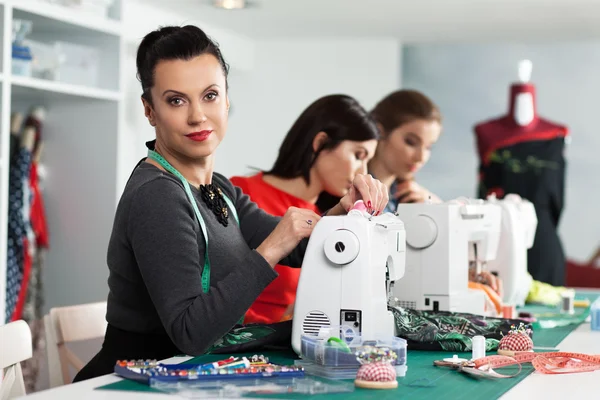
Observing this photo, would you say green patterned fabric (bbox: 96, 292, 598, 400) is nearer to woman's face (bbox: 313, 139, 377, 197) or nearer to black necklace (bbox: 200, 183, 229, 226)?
black necklace (bbox: 200, 183, 229, 226)

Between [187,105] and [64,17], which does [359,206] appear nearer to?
[187,105]

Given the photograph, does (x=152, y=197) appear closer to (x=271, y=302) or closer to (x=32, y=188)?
(x=271, y=302)

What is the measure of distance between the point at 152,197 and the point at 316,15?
14.5 feet

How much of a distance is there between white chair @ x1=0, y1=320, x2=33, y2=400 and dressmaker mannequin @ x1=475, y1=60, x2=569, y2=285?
153 inches

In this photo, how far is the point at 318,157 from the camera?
291 cm

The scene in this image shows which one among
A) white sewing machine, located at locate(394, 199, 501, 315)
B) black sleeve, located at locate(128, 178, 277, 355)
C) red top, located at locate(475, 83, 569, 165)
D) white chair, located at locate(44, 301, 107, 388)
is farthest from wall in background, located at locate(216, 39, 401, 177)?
black sleeve, located at locate(128, 178, 277, 355)

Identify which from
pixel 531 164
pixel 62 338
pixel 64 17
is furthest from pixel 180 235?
pixel 531 164

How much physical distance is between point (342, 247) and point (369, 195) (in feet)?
0.90

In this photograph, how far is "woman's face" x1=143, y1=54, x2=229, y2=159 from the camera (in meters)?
1.95

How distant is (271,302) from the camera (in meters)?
2.63

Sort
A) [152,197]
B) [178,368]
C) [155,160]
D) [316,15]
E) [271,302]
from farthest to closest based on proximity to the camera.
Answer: [316,15], [271,302], [155,160], [152,197], [178,368]

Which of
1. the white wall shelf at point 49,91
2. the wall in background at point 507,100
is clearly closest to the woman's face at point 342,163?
the white wall shelf at point 49,91

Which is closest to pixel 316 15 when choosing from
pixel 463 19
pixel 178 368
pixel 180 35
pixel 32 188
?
pixel 463 19

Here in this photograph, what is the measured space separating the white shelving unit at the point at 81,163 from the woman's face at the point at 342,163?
2044 millimetres
